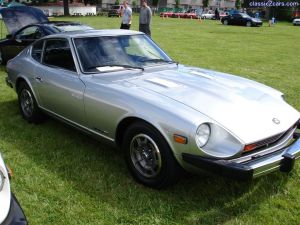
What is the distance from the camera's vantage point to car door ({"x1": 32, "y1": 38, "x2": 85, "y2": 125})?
4.31 m

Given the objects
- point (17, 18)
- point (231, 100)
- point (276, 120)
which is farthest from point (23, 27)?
point (276, 120)

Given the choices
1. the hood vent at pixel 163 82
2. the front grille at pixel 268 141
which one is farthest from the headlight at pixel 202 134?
the hood vent at pixel 163 82

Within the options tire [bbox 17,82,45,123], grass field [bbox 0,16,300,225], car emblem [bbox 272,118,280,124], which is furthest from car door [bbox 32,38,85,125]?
car emblem [bbox 272,118,280,124]

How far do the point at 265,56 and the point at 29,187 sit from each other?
38.0 ft

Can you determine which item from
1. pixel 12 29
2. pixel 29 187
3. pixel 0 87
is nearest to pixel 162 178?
pixel 29 187

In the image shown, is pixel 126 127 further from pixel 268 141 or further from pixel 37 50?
pixel 37 50

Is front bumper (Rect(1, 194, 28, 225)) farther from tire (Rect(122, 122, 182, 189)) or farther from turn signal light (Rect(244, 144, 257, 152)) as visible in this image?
turn signal light (Rect(244, 144, 257, 152))

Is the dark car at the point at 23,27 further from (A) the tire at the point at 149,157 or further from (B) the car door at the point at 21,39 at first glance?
(A) the tire at the point at 149,157

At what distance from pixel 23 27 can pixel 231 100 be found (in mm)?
7370

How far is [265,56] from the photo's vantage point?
13.6m

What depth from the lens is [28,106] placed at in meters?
5.57

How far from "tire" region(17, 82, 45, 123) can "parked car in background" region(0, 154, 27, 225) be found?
9.96 feet

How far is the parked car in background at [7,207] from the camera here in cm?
221

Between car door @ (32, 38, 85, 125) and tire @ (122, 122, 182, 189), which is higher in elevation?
car door @ (32, 38, 85, 125)
